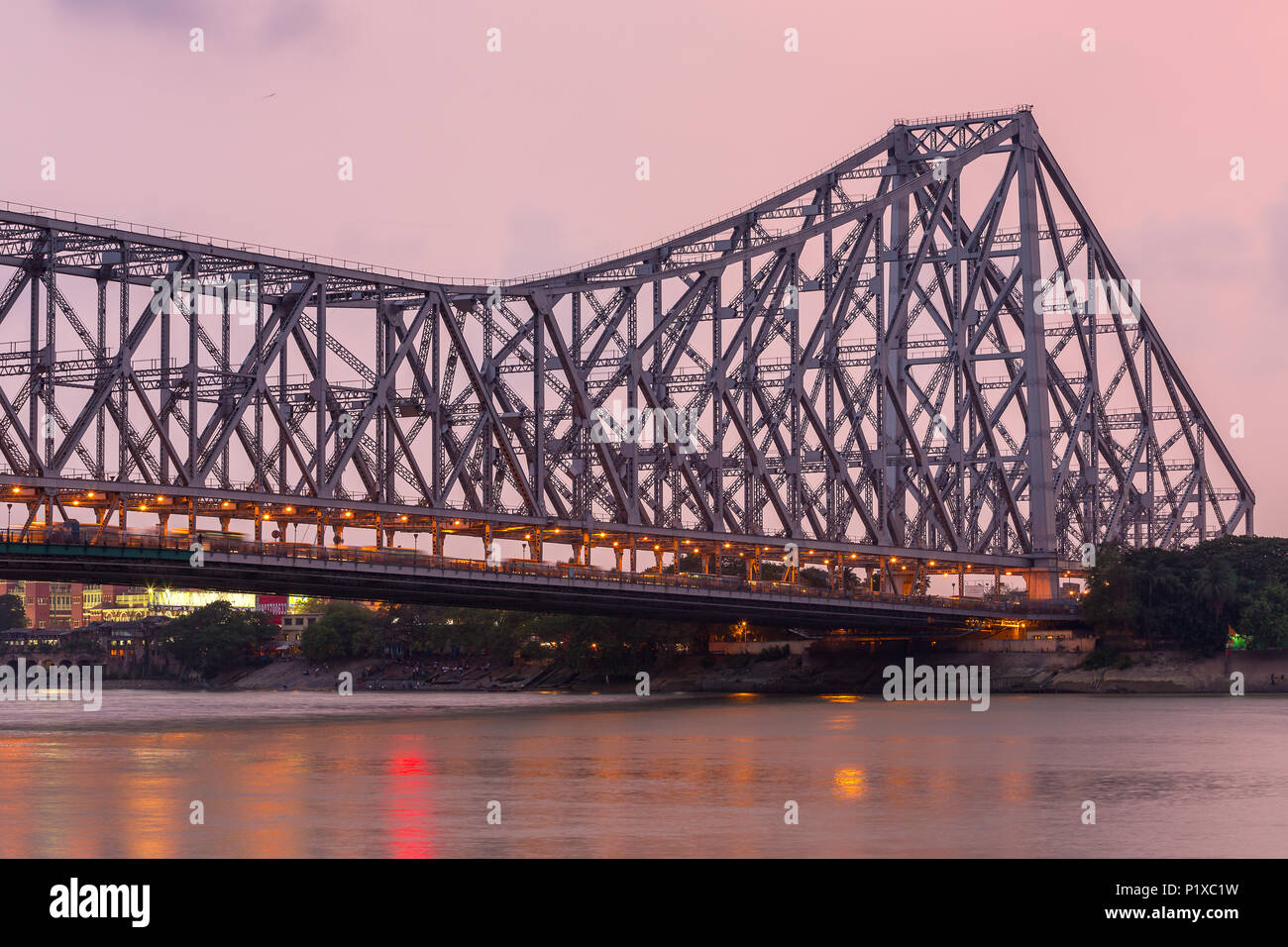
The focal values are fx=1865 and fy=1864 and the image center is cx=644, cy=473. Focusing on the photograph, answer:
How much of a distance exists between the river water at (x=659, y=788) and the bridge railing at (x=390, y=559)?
301 inches

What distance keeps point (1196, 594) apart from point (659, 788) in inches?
3224

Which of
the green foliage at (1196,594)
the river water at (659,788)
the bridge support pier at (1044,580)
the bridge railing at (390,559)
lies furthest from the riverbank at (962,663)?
the river water at (659,788)

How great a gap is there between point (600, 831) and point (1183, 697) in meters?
79.1

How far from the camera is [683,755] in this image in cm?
5600

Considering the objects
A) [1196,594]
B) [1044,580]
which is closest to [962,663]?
[1044,580]

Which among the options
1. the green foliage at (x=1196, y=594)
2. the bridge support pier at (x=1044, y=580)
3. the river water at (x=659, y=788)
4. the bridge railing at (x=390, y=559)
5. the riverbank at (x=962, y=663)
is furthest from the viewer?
the bridge support pier at (x=1044, y=580)

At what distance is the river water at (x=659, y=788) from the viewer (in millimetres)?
32844

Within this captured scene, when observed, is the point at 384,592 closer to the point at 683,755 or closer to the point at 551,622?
the point at 683,755

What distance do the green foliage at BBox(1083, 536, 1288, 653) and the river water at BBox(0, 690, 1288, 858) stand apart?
3634 cm

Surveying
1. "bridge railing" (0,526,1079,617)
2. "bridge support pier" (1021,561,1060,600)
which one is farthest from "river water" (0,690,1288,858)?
"bridge support pier" (1021,561,1060,600)

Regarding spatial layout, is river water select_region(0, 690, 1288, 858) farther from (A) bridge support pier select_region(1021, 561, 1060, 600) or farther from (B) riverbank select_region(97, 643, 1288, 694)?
(A) bridge support pier select_region(1021, 561, 1060, 600)

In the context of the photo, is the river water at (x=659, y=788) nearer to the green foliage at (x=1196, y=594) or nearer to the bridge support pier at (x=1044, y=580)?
the green foliage at (x=1196, y=594)

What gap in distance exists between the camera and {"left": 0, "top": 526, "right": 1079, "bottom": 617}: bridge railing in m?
75.8

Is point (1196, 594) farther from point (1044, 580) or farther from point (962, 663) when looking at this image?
point (1044, 580)
